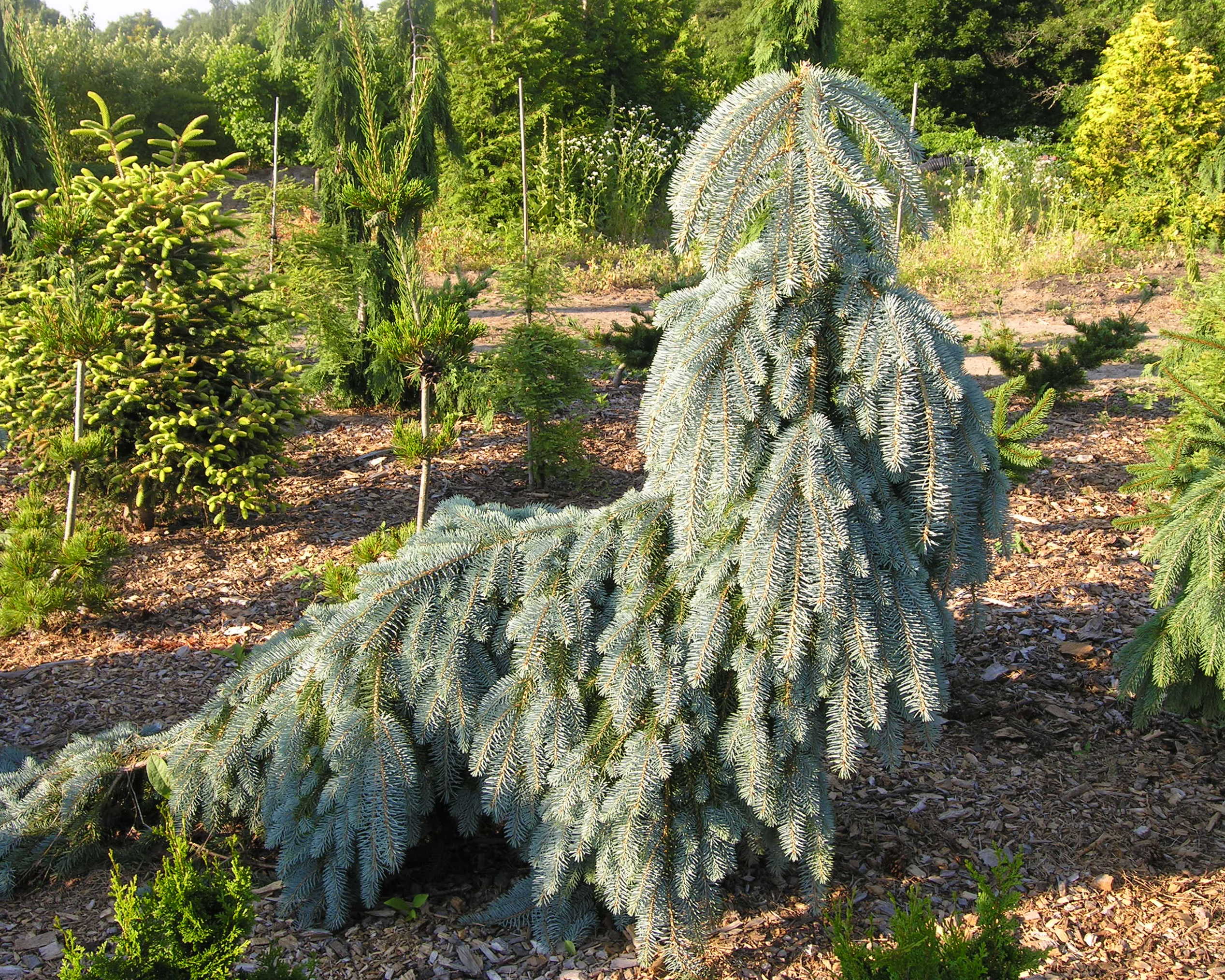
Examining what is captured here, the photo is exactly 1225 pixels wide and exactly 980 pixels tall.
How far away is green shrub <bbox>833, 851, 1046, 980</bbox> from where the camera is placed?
2.24 meters

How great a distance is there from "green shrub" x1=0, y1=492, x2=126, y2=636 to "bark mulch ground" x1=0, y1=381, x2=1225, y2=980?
Answer: 6.0 inches

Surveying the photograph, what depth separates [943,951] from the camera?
240 cm

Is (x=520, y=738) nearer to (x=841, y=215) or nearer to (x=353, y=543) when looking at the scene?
(x=841, y=215)

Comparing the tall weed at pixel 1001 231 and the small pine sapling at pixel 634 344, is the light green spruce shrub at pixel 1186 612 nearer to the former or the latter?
the small pine sapling at pixel 634 344

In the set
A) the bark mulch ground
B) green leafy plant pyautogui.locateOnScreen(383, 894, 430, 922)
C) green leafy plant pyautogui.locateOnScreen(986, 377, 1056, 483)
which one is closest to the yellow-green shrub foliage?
the bark mulch ground

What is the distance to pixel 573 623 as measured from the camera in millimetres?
2672

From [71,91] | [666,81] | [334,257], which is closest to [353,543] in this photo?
[334,257]

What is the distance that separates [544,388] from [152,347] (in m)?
2.20

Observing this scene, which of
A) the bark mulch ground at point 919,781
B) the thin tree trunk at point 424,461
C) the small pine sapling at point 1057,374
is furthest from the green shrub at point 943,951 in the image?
the small pine sapling at point 1057,374

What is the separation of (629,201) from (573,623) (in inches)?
493

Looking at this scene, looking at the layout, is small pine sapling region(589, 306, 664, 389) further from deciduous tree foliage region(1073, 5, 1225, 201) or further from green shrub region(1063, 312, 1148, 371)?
deciduous tree foliage region(1073, 5, 1225, 201)

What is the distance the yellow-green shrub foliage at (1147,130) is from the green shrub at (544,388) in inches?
389

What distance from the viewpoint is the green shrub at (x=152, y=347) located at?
5.36 metres

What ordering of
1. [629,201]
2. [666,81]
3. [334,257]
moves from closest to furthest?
[334,257] < [629,201] < [666,81]
